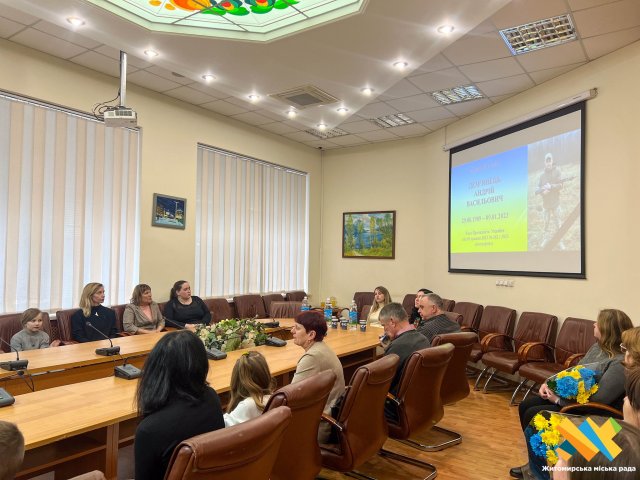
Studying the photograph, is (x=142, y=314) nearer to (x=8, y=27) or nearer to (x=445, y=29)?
(x=8, y=27)

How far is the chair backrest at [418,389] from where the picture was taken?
2992 millimetres

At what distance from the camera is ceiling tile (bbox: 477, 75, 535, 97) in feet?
18.5

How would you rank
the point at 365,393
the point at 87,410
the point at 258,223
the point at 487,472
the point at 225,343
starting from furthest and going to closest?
the point at 258,223, the point at 225,343, the point at 487,472, the point at 365,393, the point at 87,410

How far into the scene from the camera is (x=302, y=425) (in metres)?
2.16

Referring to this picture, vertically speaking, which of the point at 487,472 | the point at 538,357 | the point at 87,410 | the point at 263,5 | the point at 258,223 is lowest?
the point at 487,472

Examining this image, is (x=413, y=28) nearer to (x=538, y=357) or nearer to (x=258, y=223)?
(x=538, y=357)

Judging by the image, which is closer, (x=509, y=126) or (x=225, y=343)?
(x=225, y=343)

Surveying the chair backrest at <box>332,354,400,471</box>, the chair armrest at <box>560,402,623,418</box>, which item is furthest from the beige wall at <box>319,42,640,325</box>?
the chair backrest at <box>332,354,400,471</box>

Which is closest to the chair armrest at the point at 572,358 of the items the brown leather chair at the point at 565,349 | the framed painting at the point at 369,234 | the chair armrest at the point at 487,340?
the brown leather chair at the point at 565,349

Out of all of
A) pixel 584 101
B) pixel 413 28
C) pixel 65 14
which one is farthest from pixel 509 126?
pixel 65 14

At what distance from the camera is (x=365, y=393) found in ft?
8.27

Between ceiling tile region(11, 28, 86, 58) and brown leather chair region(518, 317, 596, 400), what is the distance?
575cm

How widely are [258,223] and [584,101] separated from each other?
Result: 505 centimetres

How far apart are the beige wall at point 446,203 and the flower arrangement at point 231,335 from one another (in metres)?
3.62
